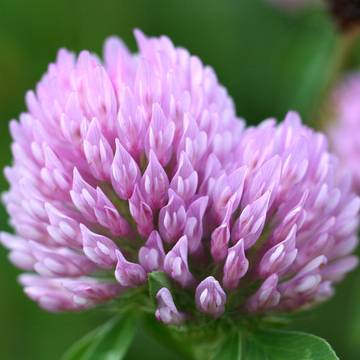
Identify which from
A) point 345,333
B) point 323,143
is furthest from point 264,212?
point 345,333

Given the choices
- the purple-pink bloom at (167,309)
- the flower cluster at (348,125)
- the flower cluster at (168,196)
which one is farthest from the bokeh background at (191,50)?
the purple-pink bloom at (167,309)

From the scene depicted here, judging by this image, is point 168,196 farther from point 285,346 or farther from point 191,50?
point 191,50

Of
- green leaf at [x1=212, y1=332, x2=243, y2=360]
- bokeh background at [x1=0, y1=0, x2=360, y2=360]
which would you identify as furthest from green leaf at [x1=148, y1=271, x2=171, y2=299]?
bokeh background at [x1=0, y1=0, x2=360, y2=360]

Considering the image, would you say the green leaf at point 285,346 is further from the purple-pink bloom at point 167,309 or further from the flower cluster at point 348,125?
the flower cluster at point 348,125

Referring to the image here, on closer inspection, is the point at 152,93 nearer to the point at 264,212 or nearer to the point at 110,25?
the point at 264,212

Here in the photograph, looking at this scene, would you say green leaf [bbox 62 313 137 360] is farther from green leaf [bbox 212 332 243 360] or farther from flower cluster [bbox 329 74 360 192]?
flower cluster [bbox 329 74 360 192]

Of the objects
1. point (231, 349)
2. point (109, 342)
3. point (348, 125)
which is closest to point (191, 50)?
point (348, 125)
